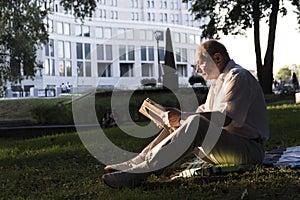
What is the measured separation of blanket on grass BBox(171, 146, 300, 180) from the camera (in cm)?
412

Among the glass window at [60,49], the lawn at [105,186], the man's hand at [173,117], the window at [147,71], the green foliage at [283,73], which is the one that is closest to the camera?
the lawn at [105,186]

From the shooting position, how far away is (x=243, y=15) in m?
24.8

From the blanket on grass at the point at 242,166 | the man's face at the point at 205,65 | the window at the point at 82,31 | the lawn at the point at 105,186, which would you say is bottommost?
the lawn at the point at 105,186

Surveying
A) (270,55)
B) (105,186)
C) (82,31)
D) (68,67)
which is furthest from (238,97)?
(82,31)

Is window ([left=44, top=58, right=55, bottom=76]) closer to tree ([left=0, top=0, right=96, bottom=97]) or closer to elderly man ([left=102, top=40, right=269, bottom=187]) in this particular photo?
tree ([left=0, top=0, right=96, bottom=97])

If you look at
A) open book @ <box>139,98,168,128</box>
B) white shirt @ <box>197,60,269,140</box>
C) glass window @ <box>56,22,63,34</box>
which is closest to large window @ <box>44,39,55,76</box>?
glass window @ <box>56,22,63,34</box>

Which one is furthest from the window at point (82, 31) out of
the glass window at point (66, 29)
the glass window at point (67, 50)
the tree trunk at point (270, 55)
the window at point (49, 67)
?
the tree trunk at point (270, 55)

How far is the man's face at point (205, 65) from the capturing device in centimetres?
400

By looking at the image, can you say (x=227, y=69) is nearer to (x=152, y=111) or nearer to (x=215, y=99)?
(x=215, y=99)

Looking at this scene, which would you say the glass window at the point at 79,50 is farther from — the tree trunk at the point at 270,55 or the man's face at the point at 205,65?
the man's face at the point at 205,65

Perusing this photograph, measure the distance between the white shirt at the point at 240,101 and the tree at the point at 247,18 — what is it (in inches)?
792

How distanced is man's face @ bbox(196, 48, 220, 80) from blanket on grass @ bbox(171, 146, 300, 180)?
0.80 meters

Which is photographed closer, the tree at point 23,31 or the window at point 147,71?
the tree at point 23,31

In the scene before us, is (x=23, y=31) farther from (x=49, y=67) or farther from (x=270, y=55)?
(x=49, y=67)
